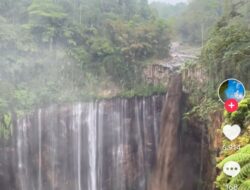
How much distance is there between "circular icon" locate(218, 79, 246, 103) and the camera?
11.0 ft

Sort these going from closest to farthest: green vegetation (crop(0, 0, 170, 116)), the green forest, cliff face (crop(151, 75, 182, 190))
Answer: cliff face (crop(151, 75, 182, 190)), the green forest, green vegetation (crop(0, 0, 170, 116))

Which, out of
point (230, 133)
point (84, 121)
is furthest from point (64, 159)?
point (230, 133)

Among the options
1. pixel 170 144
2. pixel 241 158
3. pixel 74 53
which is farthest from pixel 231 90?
pixel 74 53

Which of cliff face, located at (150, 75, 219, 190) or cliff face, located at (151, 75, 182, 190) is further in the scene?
cliff face, located at (151, 75, 182, 190)

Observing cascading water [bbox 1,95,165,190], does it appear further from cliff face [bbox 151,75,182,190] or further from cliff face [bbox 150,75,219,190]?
cliff face [bbox 150,75,219,190]

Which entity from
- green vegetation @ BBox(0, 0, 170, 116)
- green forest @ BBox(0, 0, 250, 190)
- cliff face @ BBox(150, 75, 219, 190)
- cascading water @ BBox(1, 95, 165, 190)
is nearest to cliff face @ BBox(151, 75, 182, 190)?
cliff face @ BBox(150, 75, 219, 190)

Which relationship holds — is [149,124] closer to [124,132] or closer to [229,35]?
[124,132]

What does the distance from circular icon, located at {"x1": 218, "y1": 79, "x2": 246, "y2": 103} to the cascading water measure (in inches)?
437

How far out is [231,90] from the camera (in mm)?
3389

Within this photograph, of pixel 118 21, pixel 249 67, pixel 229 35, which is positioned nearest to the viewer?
pixel 249 67

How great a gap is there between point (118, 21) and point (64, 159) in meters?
6.00

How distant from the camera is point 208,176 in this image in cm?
1137

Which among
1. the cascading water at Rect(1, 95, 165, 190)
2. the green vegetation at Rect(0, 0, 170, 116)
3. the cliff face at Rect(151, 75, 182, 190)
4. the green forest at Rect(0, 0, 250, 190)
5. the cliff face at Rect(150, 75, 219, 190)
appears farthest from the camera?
the green vegetation at Rect(0, 0, 170, 116)

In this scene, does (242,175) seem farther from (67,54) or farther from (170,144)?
(67,54)
